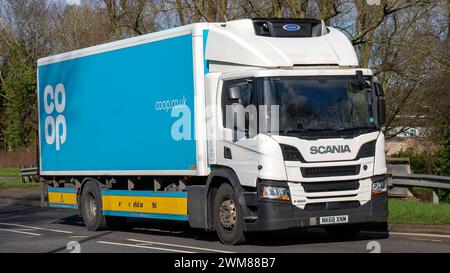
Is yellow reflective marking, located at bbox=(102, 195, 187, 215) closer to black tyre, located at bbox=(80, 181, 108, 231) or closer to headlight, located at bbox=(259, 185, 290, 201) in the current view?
black tyre, located at bbox=(80, 181, 108, 231)

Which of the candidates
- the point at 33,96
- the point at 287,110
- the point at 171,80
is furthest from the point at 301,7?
the point at 33,96

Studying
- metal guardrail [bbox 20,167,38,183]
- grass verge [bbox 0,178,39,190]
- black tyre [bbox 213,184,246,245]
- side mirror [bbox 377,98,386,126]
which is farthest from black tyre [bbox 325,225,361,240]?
metal guardrail [bbox 20,167,38,183]

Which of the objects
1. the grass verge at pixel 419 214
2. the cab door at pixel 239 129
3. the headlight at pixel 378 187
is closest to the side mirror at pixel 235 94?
the cab door at pixel 239 129

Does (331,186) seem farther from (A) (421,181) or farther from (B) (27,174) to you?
(B) (27,174)

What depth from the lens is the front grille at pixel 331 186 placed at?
1403cm

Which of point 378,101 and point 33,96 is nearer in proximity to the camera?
point 378,101

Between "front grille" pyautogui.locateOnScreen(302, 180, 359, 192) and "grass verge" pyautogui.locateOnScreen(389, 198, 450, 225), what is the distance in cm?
295

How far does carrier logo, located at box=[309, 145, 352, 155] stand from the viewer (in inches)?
550

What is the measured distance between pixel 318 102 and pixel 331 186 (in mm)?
1325

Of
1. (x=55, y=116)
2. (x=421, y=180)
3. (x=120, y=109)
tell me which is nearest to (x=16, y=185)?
(x=55, y=116)
